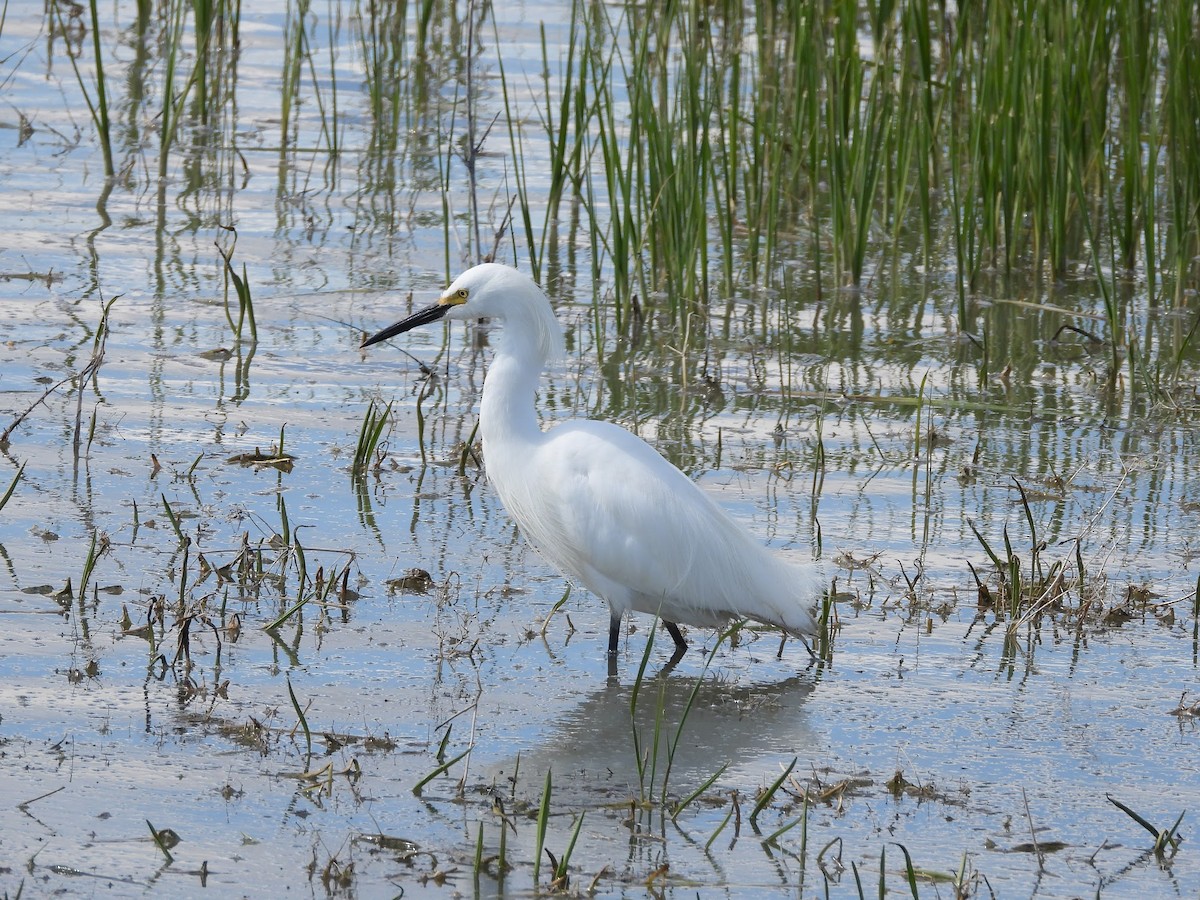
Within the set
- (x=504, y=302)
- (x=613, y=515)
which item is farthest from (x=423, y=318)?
(x=613, y=515)

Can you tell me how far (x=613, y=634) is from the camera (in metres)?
4.55

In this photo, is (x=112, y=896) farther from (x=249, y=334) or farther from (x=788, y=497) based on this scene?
(x=249, y=334)

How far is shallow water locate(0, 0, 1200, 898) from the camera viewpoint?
11.1 ft

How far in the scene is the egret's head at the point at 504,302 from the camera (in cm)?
478

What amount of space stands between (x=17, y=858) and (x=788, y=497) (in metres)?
3.12

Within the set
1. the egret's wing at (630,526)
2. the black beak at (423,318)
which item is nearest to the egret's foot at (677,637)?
the egret's wing at (630,526)

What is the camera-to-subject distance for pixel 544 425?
6.26 metres

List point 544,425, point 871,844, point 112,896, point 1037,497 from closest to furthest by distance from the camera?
point 112,896 < point 871,844 < point 1037,497 < point 544,425

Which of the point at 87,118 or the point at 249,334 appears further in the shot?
the point at 87,118

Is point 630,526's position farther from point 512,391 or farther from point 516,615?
point 512,391

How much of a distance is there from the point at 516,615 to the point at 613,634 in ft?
1.02

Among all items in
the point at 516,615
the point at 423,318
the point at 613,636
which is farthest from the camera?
the point at 423,318

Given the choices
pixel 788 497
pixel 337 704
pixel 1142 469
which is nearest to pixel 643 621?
pixel 788 497

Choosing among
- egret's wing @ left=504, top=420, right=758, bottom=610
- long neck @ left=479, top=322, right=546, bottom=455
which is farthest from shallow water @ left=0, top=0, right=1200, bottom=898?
long neck @ left=479, top=322, right=546, bottom=455
